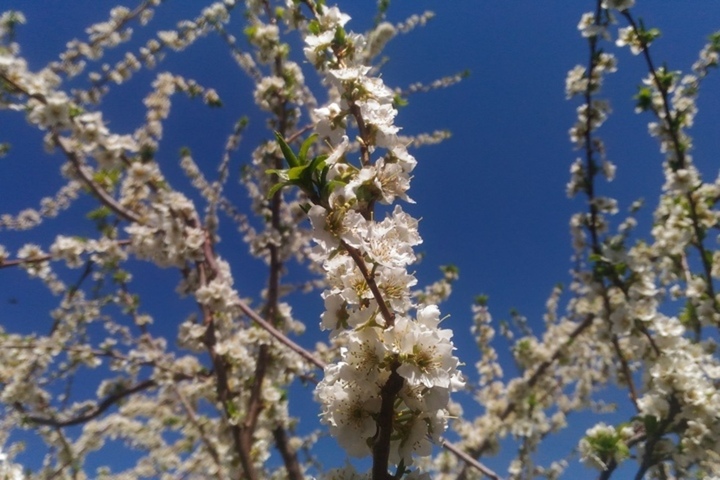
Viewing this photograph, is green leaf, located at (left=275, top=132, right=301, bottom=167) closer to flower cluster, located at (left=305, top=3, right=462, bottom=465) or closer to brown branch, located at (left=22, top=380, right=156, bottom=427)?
flower cluster, located at (left=305, top=3, right=462, bottom=465)

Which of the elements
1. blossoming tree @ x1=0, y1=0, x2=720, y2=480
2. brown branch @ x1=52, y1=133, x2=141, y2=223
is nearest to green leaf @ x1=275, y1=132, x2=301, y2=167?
blossoming tree @ x1=0, y1=0, x2=720, y2=480

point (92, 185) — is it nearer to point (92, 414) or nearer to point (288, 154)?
point (92, 414)

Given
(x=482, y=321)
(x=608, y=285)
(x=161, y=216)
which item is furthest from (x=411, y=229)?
(x=482, y=321)

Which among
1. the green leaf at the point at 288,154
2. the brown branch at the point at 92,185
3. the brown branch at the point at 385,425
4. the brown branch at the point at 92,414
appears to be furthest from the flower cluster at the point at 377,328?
the brown branch at the point at 92,414

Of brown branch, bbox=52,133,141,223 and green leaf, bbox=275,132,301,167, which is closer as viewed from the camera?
green leaf, bbox=275,132,301,167

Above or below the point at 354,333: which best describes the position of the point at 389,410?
below

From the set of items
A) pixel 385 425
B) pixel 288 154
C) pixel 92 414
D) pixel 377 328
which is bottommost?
pixel 385 425

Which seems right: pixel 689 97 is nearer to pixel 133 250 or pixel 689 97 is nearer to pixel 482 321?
pixel 482 321

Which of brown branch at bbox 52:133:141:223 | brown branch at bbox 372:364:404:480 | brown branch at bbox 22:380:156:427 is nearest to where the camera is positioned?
brown branch at bbox 372:364:404:480

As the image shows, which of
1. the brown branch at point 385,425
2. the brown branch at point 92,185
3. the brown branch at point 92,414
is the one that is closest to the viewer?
the brown branch at point 385,425

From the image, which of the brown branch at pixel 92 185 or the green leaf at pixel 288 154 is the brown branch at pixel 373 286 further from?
the brown branch at pixel 92 185

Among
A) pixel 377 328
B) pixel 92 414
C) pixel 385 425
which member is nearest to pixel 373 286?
pixel 377 328
